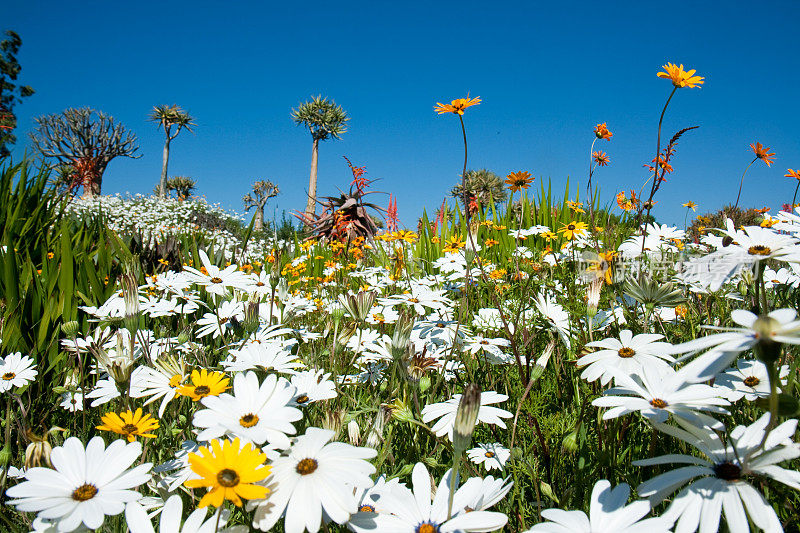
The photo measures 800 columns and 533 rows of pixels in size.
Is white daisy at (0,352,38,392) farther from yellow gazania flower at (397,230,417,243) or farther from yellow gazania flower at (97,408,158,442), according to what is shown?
yellow gazania flower at (397,230,417,243)

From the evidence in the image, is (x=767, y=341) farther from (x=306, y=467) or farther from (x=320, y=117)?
(x=320, y=117)

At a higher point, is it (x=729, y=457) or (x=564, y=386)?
(x=729, y=457)

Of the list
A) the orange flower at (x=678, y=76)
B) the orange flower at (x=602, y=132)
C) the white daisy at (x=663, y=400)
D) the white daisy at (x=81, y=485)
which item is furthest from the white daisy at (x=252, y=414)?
the orange flower at (x=602, y=132)

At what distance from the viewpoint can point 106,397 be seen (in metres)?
1.21

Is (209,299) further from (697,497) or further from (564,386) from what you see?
(697,497)

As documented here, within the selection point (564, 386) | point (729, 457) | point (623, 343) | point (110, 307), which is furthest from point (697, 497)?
point (110, 307)

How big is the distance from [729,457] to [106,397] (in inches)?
53.9

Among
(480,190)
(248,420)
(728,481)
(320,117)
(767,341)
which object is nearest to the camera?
(767,341)

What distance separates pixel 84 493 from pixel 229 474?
0.27 meters

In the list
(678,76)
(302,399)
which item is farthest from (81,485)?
(678,76)

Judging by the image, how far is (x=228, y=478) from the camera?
0.57 meters

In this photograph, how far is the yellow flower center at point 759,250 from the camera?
842 millimetres

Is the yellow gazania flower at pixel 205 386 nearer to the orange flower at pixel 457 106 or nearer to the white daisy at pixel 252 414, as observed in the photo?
the white daisy at pixel 252 414

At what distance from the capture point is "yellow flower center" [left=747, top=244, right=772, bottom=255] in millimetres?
842
